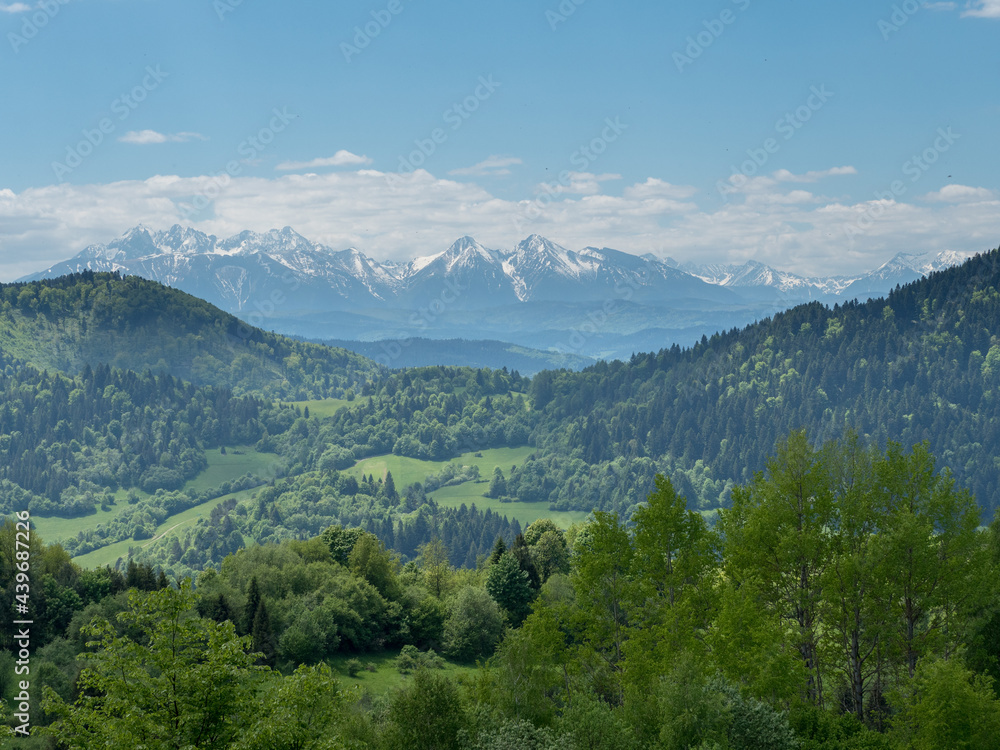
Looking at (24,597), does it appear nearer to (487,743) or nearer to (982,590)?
(487,743)

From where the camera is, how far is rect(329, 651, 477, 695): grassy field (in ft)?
229

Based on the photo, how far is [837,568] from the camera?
37.2 meters

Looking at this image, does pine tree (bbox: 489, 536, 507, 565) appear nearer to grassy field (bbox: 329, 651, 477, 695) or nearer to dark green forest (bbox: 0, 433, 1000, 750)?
grassy field (bbox: 329, 651, 477, 695)

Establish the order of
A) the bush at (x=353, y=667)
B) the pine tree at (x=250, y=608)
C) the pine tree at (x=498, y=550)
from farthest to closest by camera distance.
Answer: the pine tree at (x=498, y=550) < the bush at (x=353, y=667) < the pine tree at (x=250, y=608)

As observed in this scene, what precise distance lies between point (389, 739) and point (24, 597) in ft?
147

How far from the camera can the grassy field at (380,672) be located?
69.8 metres

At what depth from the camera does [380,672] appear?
7481cm

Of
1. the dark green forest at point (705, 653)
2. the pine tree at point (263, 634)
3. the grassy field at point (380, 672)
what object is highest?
the dark green forest at point (705, 653)

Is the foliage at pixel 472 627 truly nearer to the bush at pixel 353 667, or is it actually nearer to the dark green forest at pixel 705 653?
the bush at pixel 353 667

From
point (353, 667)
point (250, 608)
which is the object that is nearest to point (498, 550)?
point (353, 667)

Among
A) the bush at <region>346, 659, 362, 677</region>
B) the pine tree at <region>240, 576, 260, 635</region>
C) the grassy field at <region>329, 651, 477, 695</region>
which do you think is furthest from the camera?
the bush at <region>346, 659, 362, 677</region>

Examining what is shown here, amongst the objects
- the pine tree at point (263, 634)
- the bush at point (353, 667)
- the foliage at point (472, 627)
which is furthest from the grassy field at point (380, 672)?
the pine tree at point (263, 634)

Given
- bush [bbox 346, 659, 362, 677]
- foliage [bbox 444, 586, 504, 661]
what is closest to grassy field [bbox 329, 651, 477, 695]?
bush [bbox 346, 659, 362, 677]

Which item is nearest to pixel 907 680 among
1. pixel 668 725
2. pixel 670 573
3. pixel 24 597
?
pixel 670 573
